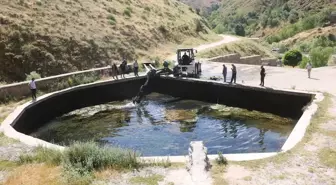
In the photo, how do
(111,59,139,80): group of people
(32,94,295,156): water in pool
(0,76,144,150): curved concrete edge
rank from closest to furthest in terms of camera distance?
(0,76,144,150): curved concrete edge → (32,94,295,156): water in pool → (111,59,139,80): group of people

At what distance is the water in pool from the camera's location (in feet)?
53.7

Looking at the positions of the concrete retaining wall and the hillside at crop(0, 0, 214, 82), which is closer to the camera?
the concrete retaining wall

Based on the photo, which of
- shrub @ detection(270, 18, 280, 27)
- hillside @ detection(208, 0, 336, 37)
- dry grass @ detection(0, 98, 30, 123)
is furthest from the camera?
shrub @ detection(270, 18, 280, 27)

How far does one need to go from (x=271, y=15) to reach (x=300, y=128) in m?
125

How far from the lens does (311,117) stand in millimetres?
15094

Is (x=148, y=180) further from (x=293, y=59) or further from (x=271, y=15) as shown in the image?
(x=271, y=15)

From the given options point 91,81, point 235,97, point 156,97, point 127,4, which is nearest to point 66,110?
point 91,81

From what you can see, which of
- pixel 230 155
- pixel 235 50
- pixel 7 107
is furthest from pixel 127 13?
pixel 230 155

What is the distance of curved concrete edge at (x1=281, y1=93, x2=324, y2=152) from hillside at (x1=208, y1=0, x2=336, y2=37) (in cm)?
8719

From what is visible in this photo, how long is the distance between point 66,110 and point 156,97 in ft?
21.8

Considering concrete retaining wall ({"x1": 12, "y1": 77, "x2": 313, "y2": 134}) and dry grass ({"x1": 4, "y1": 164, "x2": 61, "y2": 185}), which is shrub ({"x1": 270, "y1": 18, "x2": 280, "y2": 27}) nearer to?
concrete retaining wall ({"x1": 12, "y1": 77, "x2": 313, "y2": 134})

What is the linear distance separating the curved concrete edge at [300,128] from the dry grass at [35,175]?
711cm

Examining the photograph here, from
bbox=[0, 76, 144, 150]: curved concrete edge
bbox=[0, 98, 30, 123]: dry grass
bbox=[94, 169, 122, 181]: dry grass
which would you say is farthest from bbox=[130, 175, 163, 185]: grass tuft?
bbox=[0, 98, 30, 123]: dry grass

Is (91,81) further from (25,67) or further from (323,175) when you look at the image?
(323,175)
